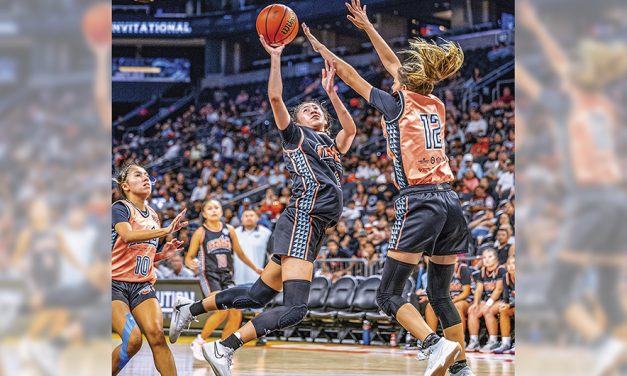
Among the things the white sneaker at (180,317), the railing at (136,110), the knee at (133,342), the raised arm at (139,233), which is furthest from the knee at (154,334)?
the railing at (136,110)

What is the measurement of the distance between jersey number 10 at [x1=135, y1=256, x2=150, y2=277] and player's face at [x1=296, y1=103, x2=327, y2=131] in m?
1.67

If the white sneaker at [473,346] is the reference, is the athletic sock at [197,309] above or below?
above

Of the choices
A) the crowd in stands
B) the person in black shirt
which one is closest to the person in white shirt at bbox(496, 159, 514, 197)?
the crowd in stands

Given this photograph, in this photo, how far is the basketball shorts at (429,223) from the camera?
5.42 m

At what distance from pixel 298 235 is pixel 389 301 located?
2.99 feet

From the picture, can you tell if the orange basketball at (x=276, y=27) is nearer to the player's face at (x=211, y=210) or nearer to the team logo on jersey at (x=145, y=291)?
the team logo on jersey at (x=145, y=291)

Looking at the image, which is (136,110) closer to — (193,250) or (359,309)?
(359,309)

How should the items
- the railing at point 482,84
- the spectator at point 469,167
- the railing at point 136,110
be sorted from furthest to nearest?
the railing at point 136,110 < the railing at point 482,84 < the spectator at point 469,167
